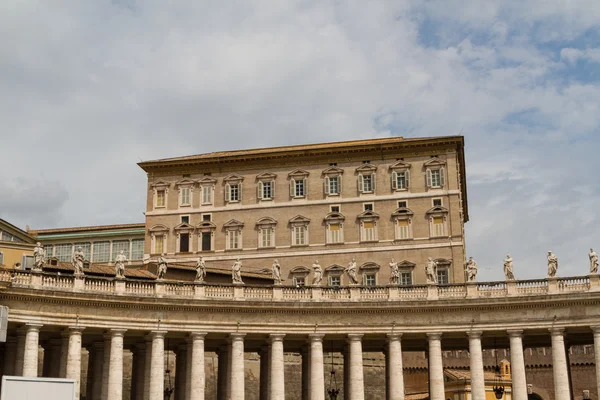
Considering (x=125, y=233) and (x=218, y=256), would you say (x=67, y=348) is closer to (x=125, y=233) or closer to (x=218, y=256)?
(x=218, y=256)

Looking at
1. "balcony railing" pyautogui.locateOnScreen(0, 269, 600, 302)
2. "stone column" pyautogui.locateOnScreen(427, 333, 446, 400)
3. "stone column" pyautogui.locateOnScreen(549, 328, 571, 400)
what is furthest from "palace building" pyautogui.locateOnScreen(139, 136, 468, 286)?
"stone column" pyautogui.locateOnScreen(549, 328, 571, 400)

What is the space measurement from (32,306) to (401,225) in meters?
48.6

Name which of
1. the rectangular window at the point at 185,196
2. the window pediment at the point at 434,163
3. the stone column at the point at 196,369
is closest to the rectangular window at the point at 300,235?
the rectangular window at the point at 185,196

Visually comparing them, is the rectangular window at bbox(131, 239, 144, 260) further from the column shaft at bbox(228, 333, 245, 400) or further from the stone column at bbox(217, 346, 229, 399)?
the column shaft at bbox(228, 333, 245, 400)

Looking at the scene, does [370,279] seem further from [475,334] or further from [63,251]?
[63,251]

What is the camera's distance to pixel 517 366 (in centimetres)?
6072

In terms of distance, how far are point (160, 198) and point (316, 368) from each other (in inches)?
1811

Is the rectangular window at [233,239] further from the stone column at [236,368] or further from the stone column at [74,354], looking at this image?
the stone column at [74,354]

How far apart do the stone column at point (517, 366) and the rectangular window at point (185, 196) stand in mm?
49374

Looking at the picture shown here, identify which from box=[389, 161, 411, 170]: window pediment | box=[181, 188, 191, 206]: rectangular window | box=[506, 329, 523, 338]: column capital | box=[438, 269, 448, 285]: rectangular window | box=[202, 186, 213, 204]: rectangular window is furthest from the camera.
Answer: box=[181, 188, 191, 206]: rectangular window

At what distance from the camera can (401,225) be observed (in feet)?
314

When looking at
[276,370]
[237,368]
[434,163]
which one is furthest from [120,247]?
[276,370]

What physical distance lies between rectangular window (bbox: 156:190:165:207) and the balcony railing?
41.9 meters

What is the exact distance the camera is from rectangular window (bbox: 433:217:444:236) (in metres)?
94.6
